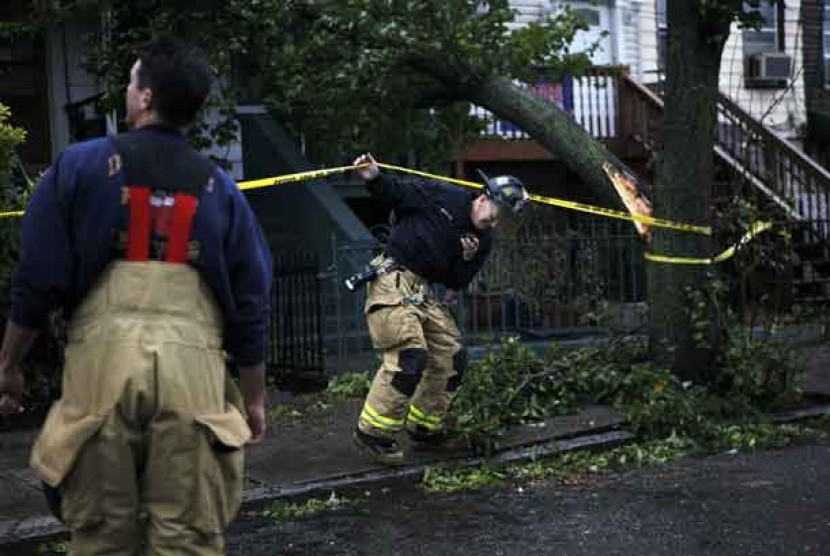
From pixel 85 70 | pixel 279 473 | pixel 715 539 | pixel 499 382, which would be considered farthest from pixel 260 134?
pixel 715 539

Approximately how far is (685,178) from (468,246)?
2.34 metres

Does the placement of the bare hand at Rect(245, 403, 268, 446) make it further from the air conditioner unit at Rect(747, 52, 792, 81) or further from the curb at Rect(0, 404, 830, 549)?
the air conditioner unit at Rect(747, 52, 792, 81)

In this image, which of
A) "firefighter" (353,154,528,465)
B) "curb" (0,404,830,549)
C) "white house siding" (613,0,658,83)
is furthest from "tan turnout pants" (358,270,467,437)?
"white house siding" (613,0,658,83)

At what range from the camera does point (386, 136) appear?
10961mm

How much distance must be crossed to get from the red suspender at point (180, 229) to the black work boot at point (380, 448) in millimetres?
3526

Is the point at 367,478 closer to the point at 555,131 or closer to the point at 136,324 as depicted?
the point at 136,324

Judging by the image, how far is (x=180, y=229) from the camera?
3234 millimetres

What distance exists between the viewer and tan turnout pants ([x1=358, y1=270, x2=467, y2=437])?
6504 mm

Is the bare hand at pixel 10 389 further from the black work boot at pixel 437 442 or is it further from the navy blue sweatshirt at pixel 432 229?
the black work boot at pixel 437 442

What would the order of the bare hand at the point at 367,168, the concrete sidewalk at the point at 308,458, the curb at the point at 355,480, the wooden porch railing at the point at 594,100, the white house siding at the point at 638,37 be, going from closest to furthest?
the curb at the point at 355,480 < the concrete sidewalk at the point at 308,458 < the bare hand at the point at 367,168 < the wooden porch railing at the point at 594,100 < the white house siding at the point at 638,37

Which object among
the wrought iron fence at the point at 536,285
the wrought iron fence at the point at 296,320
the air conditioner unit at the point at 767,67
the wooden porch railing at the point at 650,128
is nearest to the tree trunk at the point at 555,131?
the wrought iron fence at the point at 536,285

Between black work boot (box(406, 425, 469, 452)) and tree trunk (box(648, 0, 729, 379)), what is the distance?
194 cm

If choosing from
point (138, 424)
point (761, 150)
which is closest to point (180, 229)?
point (138, 424)

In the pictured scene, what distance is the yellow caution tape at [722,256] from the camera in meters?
8.26
